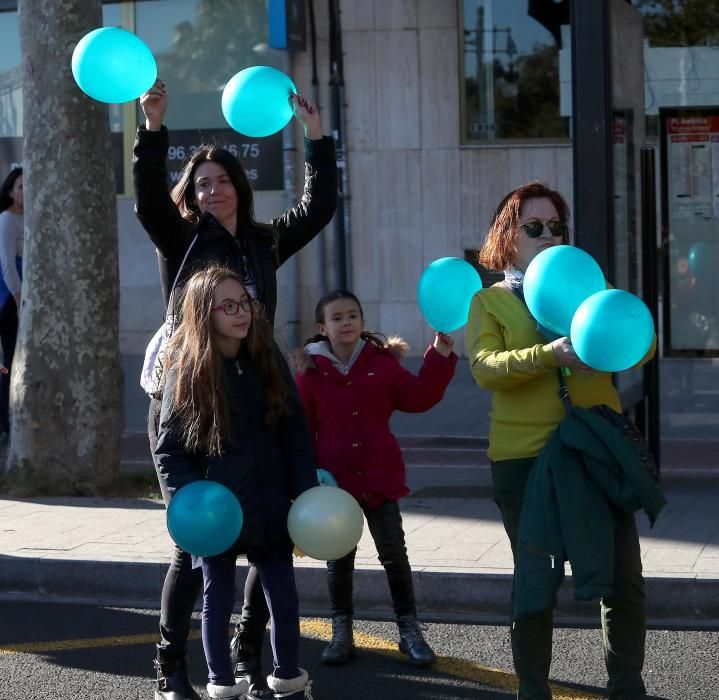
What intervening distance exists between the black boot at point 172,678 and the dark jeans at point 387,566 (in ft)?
2.54

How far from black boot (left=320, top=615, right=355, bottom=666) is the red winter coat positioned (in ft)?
1.53

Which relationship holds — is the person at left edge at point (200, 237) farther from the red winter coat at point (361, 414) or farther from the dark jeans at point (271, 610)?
the red winter coat at point (361, 414)

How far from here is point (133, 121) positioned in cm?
1412

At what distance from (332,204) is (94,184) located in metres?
3.50

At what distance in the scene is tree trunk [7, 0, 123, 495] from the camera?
7.95 meters

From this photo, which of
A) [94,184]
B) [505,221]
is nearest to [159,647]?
[505,221]

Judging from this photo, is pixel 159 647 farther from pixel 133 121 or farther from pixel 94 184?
pixel 133 121

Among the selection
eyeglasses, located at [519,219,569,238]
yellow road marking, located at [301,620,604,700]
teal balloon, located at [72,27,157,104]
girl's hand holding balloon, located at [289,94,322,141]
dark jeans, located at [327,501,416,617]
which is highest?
teal balloon, located at [72,27,157,104]

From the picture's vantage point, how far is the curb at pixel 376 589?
18.3 ft

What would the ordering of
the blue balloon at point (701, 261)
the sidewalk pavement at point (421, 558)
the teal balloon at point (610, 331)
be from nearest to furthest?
the teal balloon at point (610, 331), the sidewalk pavement at point (421, 558), the blue balloon at point (701, 261)

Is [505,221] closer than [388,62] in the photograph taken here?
Yes

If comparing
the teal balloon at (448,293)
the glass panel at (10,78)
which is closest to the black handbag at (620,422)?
the teal balloon at (448,293)

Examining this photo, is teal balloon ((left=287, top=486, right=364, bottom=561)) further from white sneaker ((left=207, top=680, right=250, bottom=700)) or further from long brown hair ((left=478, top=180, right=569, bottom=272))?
long brown hair ((left=478, top=180, right=569, bottom=272))

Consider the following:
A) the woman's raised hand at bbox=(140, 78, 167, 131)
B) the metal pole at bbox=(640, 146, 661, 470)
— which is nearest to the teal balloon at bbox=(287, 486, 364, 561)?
the woman's raised hand at bbox=(140, 78, 167, 131)
